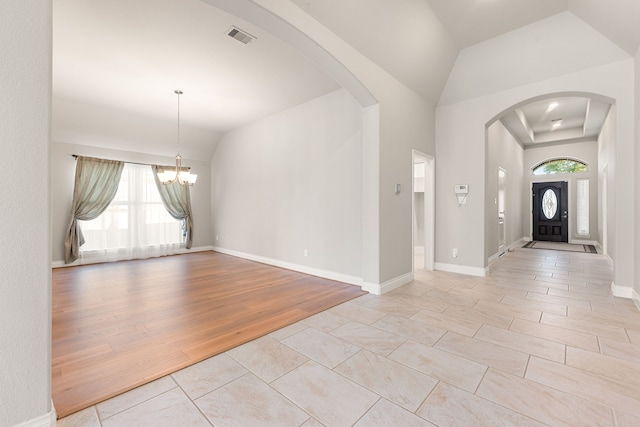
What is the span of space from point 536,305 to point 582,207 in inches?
321

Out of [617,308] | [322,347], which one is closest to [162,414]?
[322,347]

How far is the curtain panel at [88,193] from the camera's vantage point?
5.91 m

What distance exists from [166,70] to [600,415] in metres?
5.70

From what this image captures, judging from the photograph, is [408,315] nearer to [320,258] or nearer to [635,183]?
[320,258]

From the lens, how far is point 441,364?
210 cm

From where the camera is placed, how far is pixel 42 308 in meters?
1.39

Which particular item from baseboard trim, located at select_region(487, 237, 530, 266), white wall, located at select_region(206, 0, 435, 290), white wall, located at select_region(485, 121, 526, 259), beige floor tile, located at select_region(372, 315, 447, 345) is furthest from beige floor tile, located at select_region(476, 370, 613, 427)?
baseboard trim, located at select_region(487, 237, 530, 266)

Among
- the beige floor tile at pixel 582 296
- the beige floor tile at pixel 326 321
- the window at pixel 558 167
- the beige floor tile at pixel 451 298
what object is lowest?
the beige floor tile at pixel 326 321

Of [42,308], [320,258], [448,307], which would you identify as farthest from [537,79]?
[42,308]

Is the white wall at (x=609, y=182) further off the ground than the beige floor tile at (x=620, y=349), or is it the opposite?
the white wall at (x=609, y=182)

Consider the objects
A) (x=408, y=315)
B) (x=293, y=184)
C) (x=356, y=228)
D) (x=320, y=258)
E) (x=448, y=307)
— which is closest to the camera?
(x=408, y=315)

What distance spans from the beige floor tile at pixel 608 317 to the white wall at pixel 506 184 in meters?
1.85

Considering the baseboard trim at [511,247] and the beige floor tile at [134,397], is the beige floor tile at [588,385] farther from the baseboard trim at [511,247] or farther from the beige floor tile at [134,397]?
the baseboard trim at [511,247]

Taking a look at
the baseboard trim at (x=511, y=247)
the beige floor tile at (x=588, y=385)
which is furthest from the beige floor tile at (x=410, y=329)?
the baseboard trim at (x=511, y=247)
